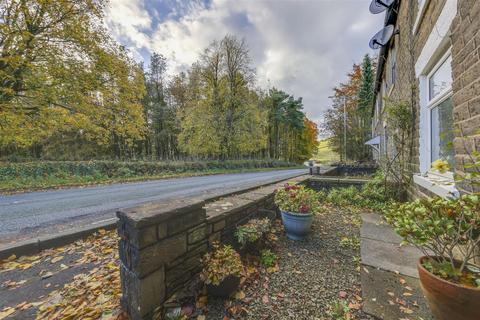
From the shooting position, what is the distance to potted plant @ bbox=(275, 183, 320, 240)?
305 cm

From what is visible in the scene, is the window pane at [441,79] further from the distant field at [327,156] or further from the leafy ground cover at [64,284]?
the distant field at [327,156]

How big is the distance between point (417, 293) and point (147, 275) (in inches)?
97.1

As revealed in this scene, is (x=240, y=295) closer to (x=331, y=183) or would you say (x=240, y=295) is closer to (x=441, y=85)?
(x=441, y=85)

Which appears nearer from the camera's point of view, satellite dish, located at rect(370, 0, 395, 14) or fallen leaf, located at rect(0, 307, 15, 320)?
fallen leaf, located at rect(0, 307, 15, 320)

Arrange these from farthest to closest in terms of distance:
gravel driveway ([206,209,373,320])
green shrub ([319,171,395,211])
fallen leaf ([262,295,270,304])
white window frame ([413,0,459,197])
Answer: green shrub ([319,171,395,211]) → white window frame ([413,0,459,197]) → fallen leaf ([262,295,270,304]) → gravel driveway ([206,209,373,320])

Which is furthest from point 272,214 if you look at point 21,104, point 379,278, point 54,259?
point 21,104

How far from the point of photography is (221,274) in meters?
1.79

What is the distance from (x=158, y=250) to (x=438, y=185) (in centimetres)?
345

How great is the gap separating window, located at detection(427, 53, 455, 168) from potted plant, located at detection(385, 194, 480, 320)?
1424 millimetres

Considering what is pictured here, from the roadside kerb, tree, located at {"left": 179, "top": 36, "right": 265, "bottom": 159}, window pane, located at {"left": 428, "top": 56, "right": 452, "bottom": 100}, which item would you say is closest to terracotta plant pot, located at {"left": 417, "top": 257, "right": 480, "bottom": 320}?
window pane, located at {"left": 428, "top": 56, "right": 452, "bottom": 100}

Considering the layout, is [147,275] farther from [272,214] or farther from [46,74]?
[46,74]

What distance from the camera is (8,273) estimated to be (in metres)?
2.20

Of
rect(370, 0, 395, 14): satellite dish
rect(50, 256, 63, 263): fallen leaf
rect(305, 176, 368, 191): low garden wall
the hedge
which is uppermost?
rect(370, 0, 395, 14): satellite dish

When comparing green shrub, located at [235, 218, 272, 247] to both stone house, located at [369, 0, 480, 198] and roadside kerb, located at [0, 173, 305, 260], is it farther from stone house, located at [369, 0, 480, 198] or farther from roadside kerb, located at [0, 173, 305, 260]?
roadside kerb, located at [0, 173, 305, 260]
